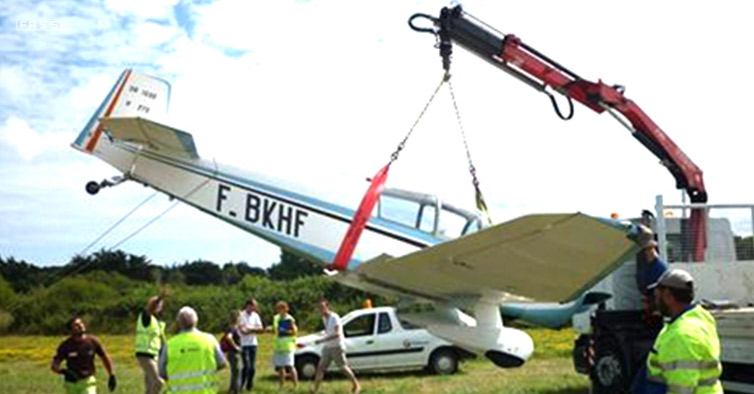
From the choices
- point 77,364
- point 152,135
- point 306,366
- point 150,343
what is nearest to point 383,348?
point 306,366

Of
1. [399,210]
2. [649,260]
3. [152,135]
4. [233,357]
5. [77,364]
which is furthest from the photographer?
[233,357]

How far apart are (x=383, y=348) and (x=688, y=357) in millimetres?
11902

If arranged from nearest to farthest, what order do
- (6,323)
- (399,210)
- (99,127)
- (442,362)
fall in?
1. (399,210)
2. (99,127)
3. (442,362)
4. (6,323)

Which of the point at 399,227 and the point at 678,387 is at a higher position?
the point at 399,227

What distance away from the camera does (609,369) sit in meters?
8.96

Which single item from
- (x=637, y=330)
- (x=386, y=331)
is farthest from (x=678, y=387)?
(x=386, y=331)

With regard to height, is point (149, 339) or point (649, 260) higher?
point (649, 260)

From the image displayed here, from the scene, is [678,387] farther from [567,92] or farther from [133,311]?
[133,311]

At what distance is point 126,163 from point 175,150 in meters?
0.89

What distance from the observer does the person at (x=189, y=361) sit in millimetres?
6012

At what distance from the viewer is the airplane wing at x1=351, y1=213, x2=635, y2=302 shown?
7.30 meters

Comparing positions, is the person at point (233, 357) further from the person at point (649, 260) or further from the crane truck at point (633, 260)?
the person at point (649, 260)

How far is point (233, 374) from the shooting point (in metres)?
13.2

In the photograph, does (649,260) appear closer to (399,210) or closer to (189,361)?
(399,210)
